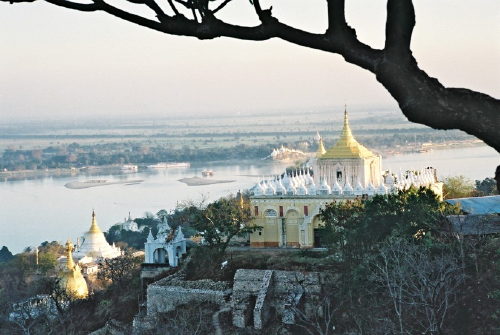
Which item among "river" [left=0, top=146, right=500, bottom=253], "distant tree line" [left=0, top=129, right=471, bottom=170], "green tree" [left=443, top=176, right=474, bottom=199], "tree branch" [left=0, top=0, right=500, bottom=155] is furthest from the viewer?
"distant tree line" [left=0, top=129, right=471, bottom=170]

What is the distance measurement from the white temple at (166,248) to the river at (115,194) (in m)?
18.6

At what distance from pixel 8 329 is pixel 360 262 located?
5280 millimetres

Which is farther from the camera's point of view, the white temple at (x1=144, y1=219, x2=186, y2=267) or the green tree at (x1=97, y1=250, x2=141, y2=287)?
the green tree at (x1=97, y1=250, x2=141, y2=287)

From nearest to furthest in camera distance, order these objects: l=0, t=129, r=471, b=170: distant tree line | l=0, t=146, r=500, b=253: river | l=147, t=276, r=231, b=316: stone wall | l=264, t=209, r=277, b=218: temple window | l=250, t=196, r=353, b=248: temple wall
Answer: l=147, t=276, r=231, b=316: stone wall
l=250, t=196, r=353, b=248: temple wall
l=264, t=209, r=277, b=218: temple window
l=0, t=146, r=500, b=253: river
l=0, t=129, r=471, b=170: distant tree line

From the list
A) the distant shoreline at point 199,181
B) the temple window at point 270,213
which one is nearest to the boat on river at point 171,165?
the distant shoreline at point 199,181

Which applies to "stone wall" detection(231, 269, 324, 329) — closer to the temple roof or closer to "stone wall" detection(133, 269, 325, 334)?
"stone wall" detection(133, 269, 325, 334)

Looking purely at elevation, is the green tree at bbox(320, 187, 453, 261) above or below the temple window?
above

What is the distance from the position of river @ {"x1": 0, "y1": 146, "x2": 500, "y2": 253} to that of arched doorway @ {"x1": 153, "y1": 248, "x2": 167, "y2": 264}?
61.2 ft

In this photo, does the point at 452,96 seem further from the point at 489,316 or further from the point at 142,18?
the point at 489,316

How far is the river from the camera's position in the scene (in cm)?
3722

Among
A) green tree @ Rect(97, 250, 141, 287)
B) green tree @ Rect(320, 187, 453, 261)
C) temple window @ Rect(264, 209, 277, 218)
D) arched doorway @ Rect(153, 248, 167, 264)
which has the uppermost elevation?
green tree @ Rect(320, 187, 453, 261)

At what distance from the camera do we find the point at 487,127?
2.81 metres

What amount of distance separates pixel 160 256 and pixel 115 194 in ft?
124

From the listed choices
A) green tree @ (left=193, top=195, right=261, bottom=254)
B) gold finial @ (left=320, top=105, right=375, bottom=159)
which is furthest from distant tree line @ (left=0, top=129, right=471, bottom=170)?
green tree @ (left=193, top=195, right=261, bottom=254)
